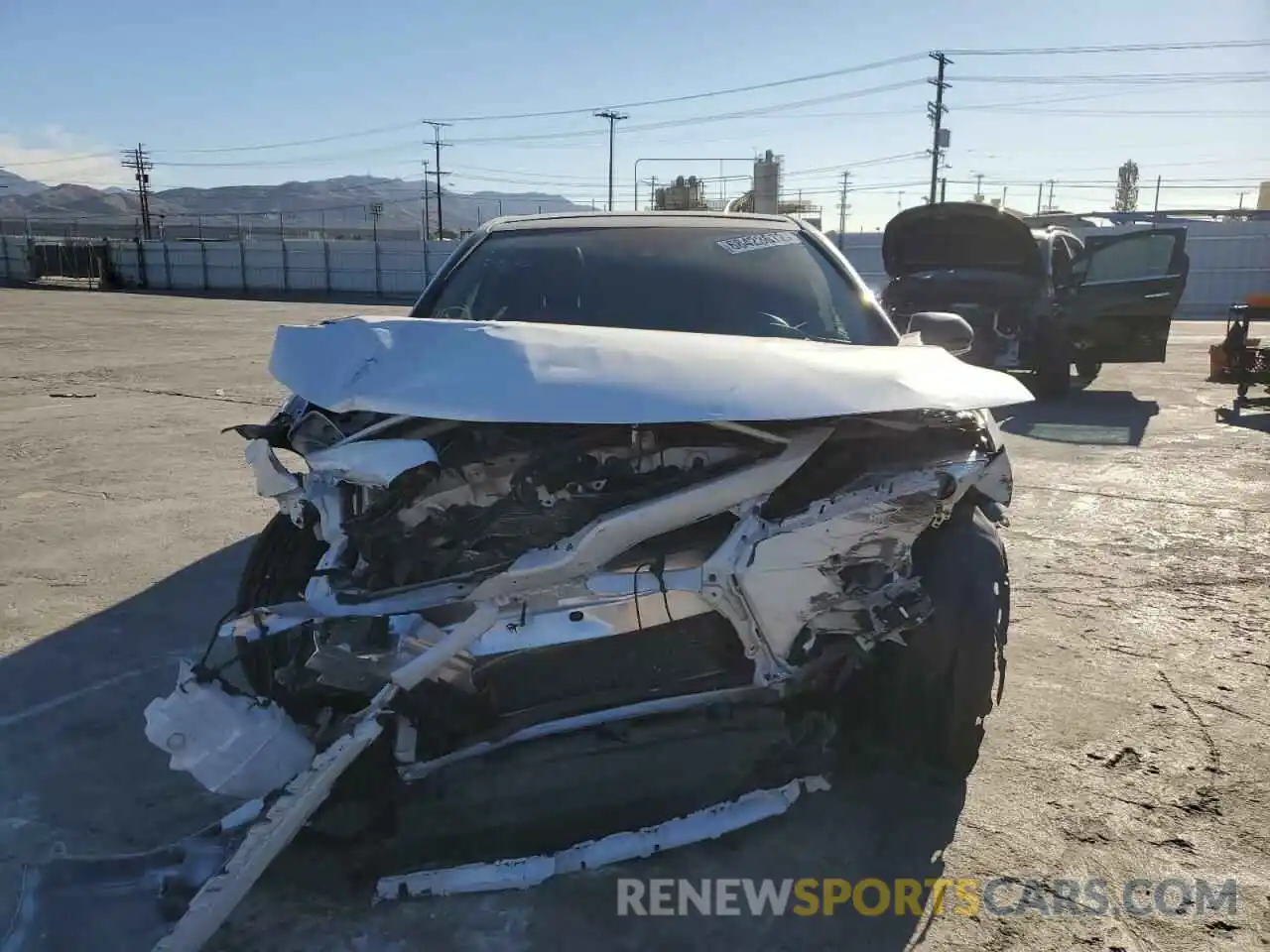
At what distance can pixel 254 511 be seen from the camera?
5.84 metres

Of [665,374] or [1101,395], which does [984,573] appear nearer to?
[665,374]

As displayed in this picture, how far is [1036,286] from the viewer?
1078cm

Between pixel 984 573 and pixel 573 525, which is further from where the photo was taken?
pixel 984 573

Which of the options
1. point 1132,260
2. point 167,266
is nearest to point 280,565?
point 1132,260

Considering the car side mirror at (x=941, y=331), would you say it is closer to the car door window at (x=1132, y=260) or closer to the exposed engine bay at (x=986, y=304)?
the exposed engine bay at (x=986, y=304)

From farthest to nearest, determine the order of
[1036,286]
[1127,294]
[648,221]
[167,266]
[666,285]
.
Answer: [167,266] < [1127,294] < [1036,286] < [648,221] < [666,285]

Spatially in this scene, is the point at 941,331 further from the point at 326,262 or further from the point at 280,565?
the point at 326,262

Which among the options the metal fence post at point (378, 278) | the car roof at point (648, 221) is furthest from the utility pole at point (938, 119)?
the car roof at point (648, 221)

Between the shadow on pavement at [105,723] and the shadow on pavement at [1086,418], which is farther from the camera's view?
the shadow on pavement at [1086,418]

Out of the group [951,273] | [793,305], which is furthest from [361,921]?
[951,273]

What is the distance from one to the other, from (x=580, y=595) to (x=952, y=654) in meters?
1.16

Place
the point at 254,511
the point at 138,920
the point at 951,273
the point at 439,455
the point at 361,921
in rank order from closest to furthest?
1. the point at 138,920
2. the point at 361,921
3. the point at 439,455
4. the point at 254,511
5. the point at 951,273

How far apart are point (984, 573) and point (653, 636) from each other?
1000 millimetres

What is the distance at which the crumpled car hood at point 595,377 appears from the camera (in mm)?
2348
